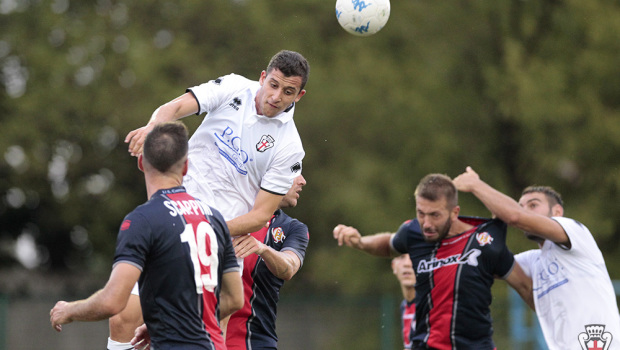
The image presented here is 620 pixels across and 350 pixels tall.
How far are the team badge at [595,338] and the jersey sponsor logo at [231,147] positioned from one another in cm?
313

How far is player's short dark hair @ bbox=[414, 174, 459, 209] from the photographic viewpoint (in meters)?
7.43

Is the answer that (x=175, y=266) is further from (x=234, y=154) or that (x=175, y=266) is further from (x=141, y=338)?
(x=234, y=154)

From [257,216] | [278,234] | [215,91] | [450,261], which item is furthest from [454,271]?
→ [215,91]

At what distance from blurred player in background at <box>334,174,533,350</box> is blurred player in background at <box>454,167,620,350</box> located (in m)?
0.27

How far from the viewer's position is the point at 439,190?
24.4ft

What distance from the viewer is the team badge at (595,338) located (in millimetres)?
7039

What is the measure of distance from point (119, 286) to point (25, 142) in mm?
16532

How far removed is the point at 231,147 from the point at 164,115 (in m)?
0.70

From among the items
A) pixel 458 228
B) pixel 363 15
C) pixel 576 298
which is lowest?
pixel 576 298

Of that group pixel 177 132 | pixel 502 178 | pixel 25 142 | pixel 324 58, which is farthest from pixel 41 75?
pixel 177 132

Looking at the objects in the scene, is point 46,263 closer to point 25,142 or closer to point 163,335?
point 25,142

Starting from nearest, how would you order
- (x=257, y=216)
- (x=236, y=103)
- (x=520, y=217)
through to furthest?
(x=257, y=216) < (x=236, y=103) < (x=520, y=217)

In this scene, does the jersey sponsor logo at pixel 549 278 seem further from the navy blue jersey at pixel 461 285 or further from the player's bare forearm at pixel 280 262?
the player's bare forearm at pixel 280 262

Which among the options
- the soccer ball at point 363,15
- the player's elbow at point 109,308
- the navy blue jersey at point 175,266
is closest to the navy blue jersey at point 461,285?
the soccer ball at point 363,15
